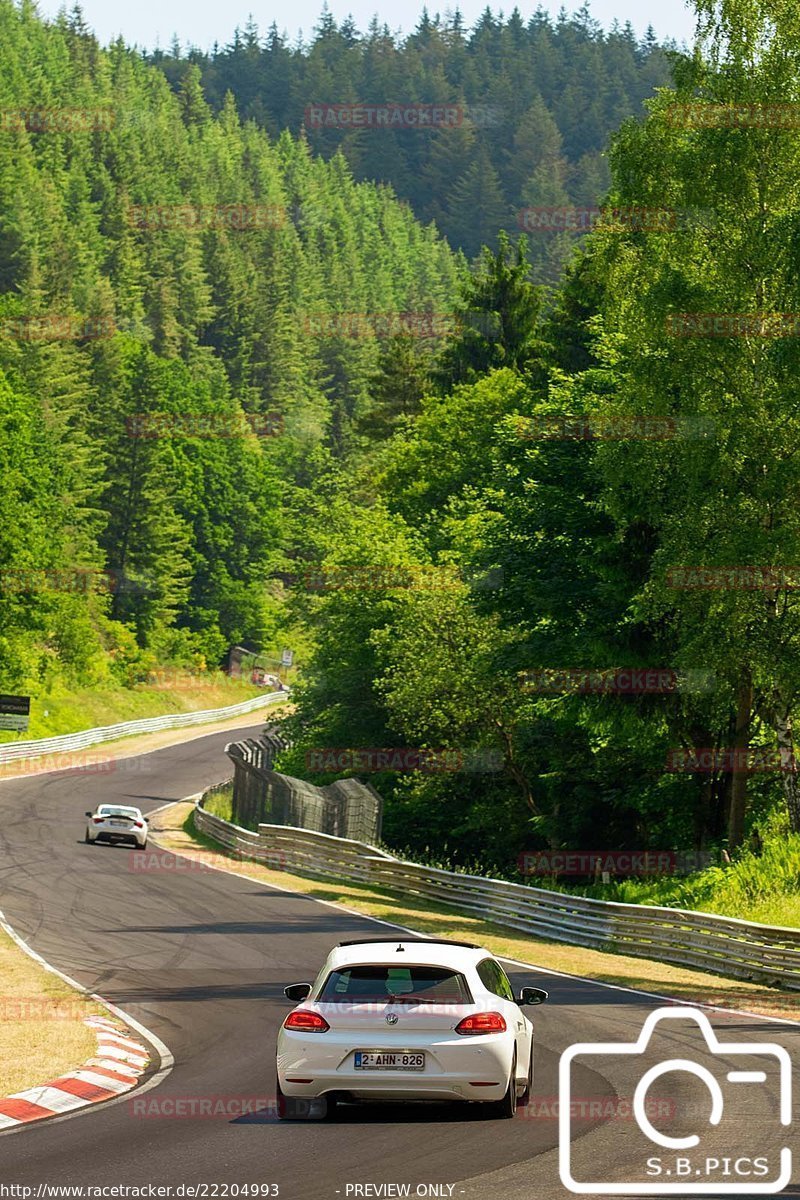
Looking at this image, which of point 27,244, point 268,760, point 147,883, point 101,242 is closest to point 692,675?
point 147,883

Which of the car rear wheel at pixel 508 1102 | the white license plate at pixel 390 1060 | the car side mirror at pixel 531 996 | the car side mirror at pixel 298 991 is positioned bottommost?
the car rear wheel at pixel 508 1102

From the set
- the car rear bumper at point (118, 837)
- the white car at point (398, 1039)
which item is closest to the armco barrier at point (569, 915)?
the car rear bumper at point (118, 837)

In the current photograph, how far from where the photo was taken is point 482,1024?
1238cm

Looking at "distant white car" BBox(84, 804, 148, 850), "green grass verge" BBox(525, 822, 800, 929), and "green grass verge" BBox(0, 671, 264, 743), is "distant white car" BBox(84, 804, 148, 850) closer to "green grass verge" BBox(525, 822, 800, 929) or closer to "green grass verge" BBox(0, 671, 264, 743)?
"green grass verge" BBox(525, 822, 800, 929)

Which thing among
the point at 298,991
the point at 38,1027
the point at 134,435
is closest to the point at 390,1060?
the point at 298,991

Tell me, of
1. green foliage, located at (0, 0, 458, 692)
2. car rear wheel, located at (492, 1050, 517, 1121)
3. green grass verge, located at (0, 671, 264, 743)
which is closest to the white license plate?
car rear wheel, located at (492, 1050, 517, 1121)

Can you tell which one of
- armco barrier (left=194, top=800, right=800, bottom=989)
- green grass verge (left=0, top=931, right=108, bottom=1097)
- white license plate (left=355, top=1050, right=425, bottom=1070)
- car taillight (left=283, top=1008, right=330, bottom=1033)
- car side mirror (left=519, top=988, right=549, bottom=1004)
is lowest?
armco barrier (left=194, top=800, right=800, bottom=989)

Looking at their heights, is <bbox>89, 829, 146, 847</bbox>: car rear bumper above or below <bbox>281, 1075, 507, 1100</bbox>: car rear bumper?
below

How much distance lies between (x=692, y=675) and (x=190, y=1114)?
77.7 ft

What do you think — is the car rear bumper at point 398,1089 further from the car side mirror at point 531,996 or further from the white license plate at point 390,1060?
the car side mirror at point 531,996

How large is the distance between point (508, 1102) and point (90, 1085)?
12.8ft

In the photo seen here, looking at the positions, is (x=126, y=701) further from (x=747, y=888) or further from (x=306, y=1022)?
(x=306, y=1022)

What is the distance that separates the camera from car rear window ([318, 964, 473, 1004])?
41.0 ft

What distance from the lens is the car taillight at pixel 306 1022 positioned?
1236 cm
